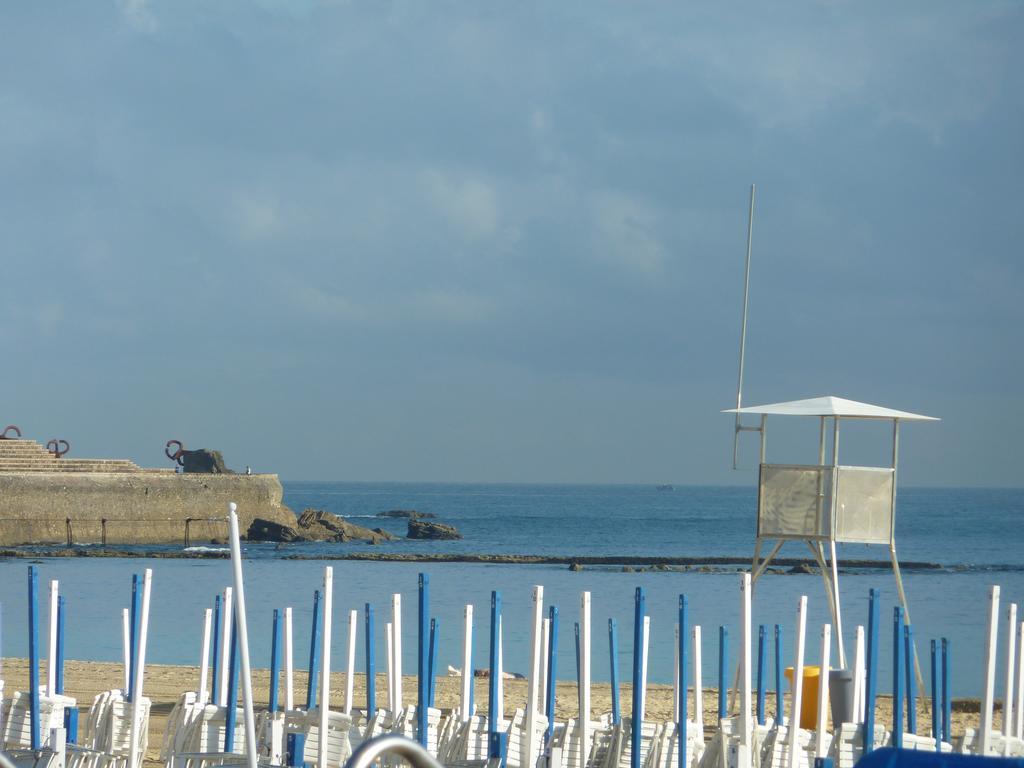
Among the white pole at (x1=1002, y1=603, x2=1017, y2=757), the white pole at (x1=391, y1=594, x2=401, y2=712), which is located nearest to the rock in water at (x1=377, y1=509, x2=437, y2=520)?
the white pole at (x1=391, y1=594, x2=401, y2=712)

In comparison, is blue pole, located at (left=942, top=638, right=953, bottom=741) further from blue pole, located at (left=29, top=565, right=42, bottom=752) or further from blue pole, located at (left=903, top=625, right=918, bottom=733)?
blue pole, located at (left=29, top=565, right=42, bottom=752)

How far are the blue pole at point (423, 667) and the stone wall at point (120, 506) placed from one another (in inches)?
1783

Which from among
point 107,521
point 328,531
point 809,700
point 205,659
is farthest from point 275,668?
point 328,531

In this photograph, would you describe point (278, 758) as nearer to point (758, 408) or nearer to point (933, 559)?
point (758, 408)

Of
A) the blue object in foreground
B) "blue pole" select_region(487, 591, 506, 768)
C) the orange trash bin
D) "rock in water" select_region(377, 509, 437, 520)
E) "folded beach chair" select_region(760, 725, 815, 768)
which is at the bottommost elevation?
"rock in water" select_region(377, 509, 437, 520)

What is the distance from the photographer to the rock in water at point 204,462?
58.5 metres

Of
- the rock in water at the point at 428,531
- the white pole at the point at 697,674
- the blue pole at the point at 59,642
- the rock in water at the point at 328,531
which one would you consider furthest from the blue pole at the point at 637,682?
the rock in water at the point at 428,531

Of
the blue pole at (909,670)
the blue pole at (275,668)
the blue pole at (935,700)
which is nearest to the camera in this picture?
the blue pole at (909,670)

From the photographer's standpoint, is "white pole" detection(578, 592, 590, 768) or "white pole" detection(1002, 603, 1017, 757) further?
"white pole" detection(1002, 603, 1017, 757)

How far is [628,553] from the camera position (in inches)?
2363

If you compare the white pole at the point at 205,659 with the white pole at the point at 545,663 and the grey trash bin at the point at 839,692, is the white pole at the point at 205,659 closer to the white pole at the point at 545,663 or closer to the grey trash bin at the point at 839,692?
the white pole at the point at 545,663

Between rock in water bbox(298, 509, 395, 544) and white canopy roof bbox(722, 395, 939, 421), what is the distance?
48.6m

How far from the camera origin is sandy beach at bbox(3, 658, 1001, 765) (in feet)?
47.9

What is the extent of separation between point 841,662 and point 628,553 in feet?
158
